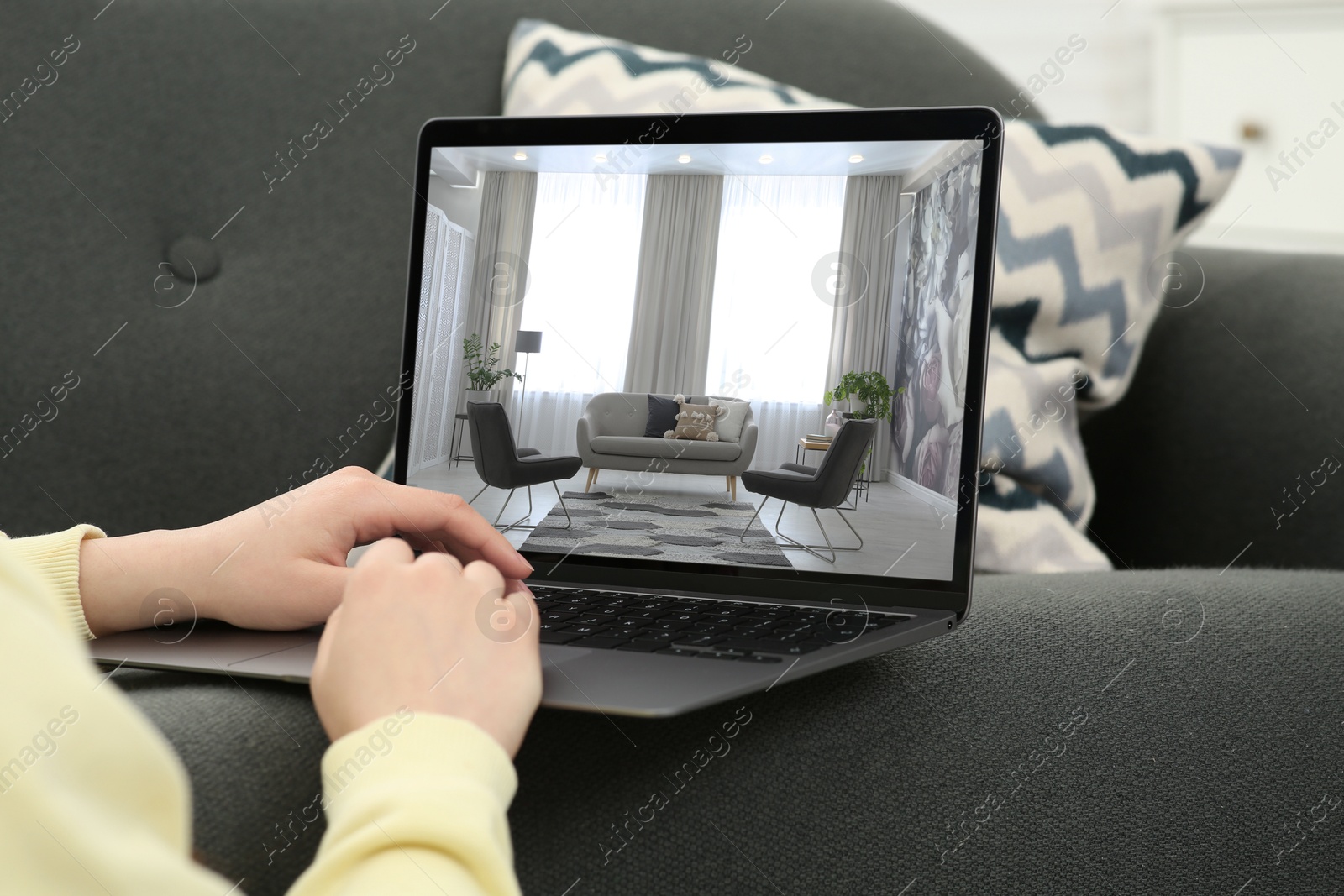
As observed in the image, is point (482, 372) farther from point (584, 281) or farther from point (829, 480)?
point (829, 480)

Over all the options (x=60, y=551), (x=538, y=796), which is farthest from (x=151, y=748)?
(x=60, y=551)

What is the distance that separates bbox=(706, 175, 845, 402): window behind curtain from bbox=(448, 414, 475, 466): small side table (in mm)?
228

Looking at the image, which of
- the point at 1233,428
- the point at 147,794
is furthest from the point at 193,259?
the point at 1233,428

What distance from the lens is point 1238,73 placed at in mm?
1882

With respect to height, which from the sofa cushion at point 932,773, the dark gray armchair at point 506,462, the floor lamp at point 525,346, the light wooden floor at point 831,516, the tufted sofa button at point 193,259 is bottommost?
the sofa cushion at point 932,773

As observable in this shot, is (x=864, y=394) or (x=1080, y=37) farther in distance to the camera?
(x=1080, y=37)

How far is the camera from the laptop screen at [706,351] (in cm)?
61

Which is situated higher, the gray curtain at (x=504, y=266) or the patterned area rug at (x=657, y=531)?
the gray curtain at (x=504, y=266)

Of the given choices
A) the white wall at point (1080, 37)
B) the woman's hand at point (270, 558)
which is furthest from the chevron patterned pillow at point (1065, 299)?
the white wall at point (1080, 37)

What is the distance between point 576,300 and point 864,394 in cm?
27

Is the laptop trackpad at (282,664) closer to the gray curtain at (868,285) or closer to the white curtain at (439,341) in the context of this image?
the white curtain at (439,341)

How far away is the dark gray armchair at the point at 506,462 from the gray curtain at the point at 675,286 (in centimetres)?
10

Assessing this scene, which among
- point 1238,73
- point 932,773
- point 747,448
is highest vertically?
point 1238,73

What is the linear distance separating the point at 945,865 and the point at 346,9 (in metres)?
1.33
